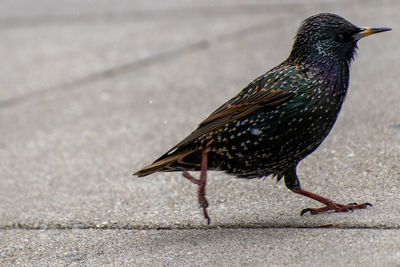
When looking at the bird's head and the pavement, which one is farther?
the bird's head

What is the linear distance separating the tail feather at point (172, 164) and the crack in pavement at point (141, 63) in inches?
127

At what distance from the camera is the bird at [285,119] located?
3.43 m


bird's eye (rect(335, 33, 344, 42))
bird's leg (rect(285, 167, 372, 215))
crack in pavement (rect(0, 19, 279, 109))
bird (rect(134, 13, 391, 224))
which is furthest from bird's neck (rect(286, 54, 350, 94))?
crack in pavement (rect(0, 19, 279, 109))

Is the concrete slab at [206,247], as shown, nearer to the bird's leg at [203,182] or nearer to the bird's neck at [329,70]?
the bird's leg at [203,182]

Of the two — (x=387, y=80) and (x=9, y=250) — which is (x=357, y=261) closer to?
(x=9, y=250)

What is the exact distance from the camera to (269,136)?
345 centimetres

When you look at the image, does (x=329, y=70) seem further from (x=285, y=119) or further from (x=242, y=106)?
(x=242, y=106)

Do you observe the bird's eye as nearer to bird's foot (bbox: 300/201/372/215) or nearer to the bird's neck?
the bird's neck

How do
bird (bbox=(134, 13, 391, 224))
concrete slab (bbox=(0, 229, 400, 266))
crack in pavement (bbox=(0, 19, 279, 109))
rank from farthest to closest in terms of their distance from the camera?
crack in pavement (bbox=(0, 19, 279, 109)) → bird (bbox=(134, 13, 391, 224)) → concrete slab (bbox=(0, 229, 400, 266))

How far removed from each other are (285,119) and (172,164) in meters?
0.68

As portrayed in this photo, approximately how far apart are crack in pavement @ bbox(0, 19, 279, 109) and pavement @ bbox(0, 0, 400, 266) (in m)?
0.03

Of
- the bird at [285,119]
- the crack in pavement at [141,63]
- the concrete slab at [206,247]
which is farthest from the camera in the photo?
the crack in pavement at [141,63]

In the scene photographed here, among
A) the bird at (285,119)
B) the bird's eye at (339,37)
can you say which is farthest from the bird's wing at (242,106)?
the bird's eye at (339,37)

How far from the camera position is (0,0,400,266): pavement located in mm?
3480
